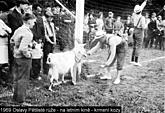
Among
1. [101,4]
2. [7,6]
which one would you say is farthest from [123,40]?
[101,4]

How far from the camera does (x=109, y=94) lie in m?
5.50

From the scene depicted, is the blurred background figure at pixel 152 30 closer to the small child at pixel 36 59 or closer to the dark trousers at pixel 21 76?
the small child at pixel 36 59

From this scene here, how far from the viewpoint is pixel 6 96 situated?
5.00m

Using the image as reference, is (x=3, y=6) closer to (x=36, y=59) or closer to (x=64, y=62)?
(x=36, y=59)

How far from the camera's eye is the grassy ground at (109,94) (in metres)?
4.85

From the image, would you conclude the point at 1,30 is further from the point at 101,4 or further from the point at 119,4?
the point at 119,4

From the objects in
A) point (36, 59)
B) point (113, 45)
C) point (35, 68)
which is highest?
point (113, 45)

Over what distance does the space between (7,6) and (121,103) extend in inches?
122

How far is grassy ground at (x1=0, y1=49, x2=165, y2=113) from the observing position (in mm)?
4852
